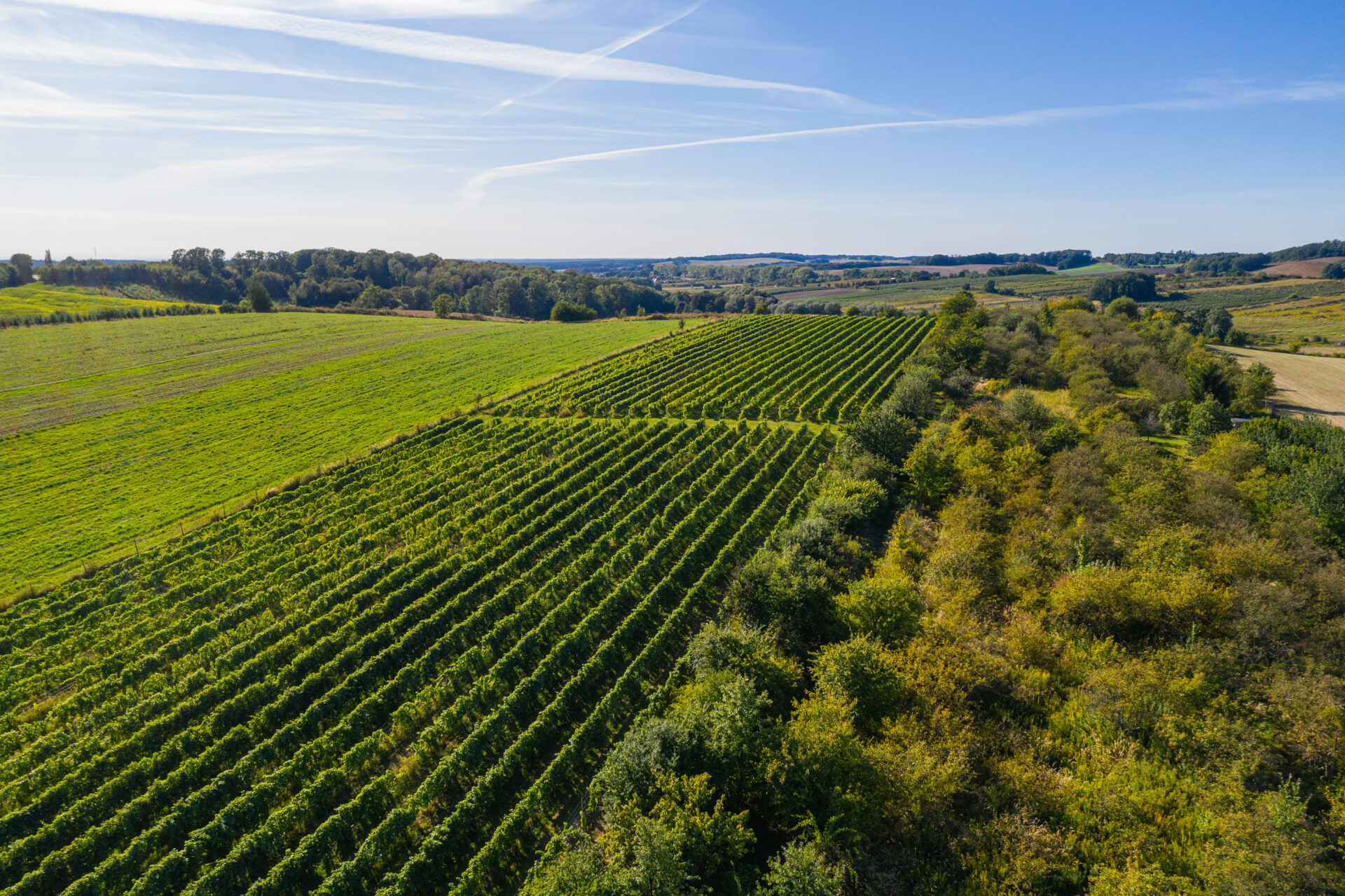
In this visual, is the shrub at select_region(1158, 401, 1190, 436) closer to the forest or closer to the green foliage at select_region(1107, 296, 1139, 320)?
the forest

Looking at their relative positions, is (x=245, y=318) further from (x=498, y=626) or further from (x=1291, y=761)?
(x=1291, y=761)

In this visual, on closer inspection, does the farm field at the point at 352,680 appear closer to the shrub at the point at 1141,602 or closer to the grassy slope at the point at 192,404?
the grassy slope at the point at 192,404

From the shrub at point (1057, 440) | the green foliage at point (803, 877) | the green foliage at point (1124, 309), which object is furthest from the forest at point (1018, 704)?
the green foliage at point (1124, 309)

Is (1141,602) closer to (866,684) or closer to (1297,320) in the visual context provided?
(866,684)

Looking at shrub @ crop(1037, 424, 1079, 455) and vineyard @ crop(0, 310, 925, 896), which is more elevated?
shrub @ crop(1037, 424, 1079, 455)

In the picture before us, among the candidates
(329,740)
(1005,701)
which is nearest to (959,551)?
(1005,701)

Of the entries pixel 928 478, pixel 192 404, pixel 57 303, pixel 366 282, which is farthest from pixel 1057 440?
pixel 366 282

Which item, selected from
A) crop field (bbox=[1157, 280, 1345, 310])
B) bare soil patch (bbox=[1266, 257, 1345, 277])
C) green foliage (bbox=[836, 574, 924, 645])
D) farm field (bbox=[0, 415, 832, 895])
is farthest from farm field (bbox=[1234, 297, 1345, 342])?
green foliage (bbox=[836, 574, 924, 645])
